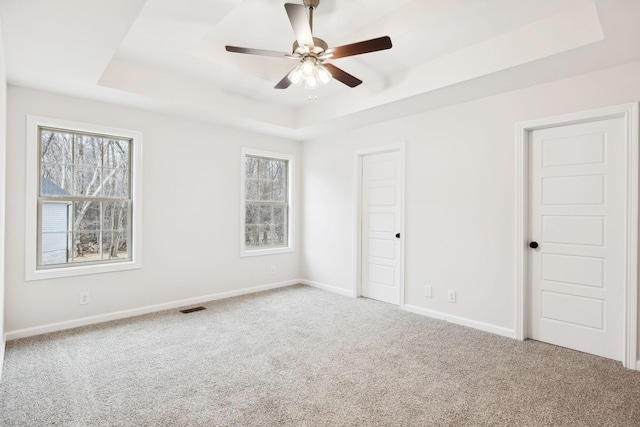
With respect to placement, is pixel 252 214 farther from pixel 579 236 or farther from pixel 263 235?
pixel 579 236

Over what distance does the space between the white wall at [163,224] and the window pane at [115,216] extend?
211mm

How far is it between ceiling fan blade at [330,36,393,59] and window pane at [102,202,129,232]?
3.01 metres

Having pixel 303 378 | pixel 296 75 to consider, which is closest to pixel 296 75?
pixel 296 75

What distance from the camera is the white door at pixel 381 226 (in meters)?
4.51

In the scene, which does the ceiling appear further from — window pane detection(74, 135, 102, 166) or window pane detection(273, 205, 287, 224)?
window pane detection(273, 205, 287, 224)

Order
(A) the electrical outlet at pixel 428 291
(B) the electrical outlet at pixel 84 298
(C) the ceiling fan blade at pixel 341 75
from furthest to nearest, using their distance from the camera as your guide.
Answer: (A) the electrical outlet at pixel 428 291
(B) the electrical outlet at pixel 84 298
(C) the ceiling fan blade at pixel 341 75

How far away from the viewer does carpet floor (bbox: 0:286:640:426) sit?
2080mm

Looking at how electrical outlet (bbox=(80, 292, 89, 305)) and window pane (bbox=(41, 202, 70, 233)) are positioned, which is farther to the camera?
electrical outlet (bbox=(80, 292, 89, 305))

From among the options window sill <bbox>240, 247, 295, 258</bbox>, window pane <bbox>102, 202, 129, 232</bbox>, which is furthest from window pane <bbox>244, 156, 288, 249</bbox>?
window pane <bbox>102, 202, 129, 232</bbox>

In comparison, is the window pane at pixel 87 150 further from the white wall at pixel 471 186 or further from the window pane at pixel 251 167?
the white wall at pixel 471 186

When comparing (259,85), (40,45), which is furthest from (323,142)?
(40,45)

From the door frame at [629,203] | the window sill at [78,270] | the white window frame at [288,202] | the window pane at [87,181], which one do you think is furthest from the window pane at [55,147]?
the door frame at [629,203]

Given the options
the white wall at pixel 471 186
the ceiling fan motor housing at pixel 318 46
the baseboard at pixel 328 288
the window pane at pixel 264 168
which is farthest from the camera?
the window pane at pixel 264 168

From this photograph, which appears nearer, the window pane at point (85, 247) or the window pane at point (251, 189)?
the window pane at point (85, 247)
